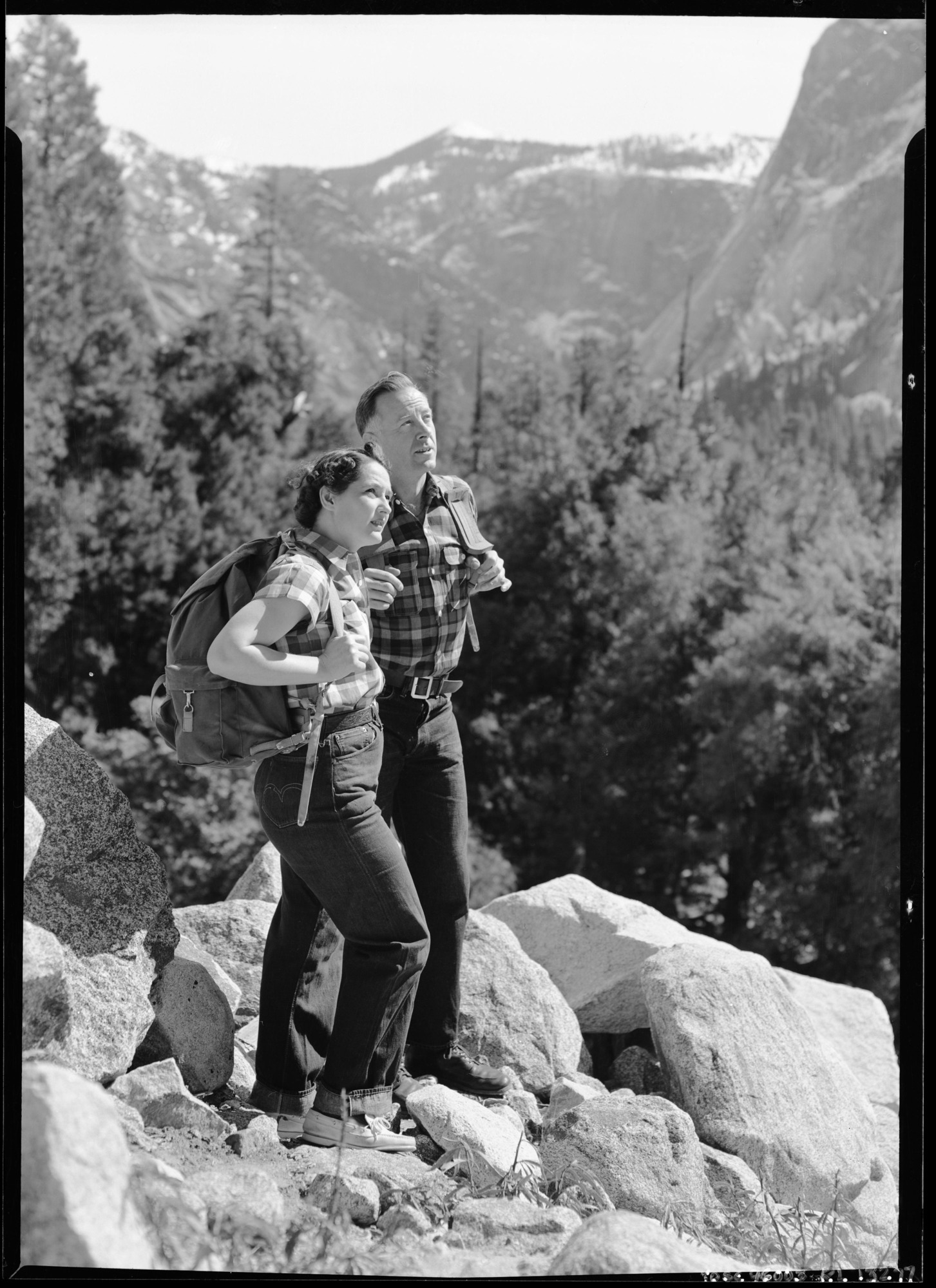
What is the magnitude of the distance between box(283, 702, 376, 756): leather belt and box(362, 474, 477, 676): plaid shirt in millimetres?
548

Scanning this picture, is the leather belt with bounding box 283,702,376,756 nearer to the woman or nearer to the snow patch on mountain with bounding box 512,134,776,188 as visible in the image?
the woman

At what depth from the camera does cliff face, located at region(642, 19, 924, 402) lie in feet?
97.9

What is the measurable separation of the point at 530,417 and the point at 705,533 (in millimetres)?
6959

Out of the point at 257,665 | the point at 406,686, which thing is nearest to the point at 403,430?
the point at 406,686

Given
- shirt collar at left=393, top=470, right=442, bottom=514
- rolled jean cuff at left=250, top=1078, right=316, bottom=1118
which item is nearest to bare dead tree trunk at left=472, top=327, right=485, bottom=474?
shirt collar at left=393, top=470, right=442, bottom=514

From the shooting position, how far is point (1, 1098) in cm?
313

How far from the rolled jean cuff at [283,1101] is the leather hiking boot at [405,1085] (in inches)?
12.6

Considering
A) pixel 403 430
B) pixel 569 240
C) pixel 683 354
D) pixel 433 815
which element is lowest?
pixel 433 815

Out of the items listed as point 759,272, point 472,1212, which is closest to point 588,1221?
point 472,1212

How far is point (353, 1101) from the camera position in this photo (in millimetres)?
3719

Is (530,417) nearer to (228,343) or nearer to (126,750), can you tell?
(228,343)

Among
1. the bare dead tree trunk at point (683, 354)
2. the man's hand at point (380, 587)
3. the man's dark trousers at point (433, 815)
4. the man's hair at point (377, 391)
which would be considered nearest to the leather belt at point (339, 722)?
the man's hand at point (380, 587)

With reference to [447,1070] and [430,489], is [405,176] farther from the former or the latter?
[447,1070]

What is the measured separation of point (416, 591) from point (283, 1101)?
1482 mm
